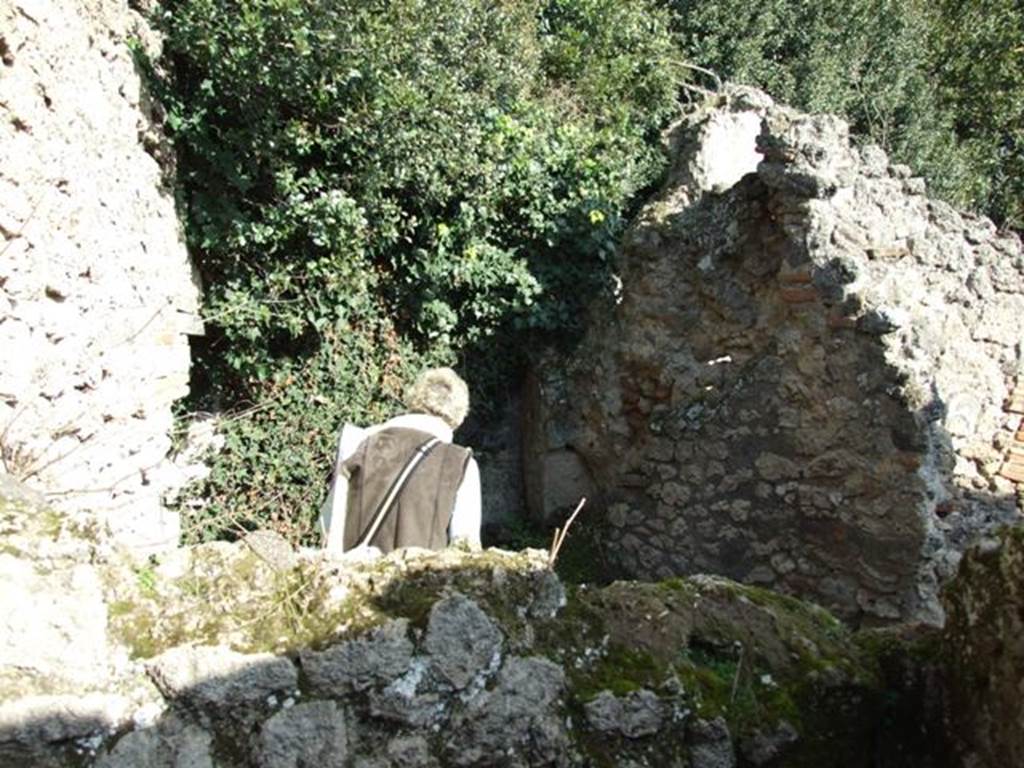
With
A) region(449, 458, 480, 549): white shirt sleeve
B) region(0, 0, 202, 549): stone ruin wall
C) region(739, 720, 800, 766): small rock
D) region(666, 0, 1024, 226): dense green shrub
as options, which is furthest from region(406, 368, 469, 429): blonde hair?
region(666, 0, 1024, 226): dense green shrub

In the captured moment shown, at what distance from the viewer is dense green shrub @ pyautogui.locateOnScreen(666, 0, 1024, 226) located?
38.8ft

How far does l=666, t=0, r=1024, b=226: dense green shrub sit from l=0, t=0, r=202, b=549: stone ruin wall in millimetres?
7807

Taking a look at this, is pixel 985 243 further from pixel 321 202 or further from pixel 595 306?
pixel 321 202

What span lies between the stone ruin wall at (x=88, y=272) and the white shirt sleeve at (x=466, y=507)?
4.58ft

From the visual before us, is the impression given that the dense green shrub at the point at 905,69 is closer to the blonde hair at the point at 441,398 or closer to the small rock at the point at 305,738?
the blonde hair at the point at 441,398

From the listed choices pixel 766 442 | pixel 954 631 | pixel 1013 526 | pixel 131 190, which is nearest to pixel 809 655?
pixel 954 631

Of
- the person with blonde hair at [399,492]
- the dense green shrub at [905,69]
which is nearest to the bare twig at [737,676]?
the person with blonde hair at [399,492]

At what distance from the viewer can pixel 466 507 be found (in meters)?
3.61

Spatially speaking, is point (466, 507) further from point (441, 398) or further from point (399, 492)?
point (441, 398)

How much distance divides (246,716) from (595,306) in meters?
6.45

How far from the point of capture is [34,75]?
451cm

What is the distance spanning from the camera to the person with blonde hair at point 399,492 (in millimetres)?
3500

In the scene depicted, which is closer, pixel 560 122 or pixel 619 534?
pixel 619 534

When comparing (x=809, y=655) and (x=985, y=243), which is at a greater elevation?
(x=985, y=243)
